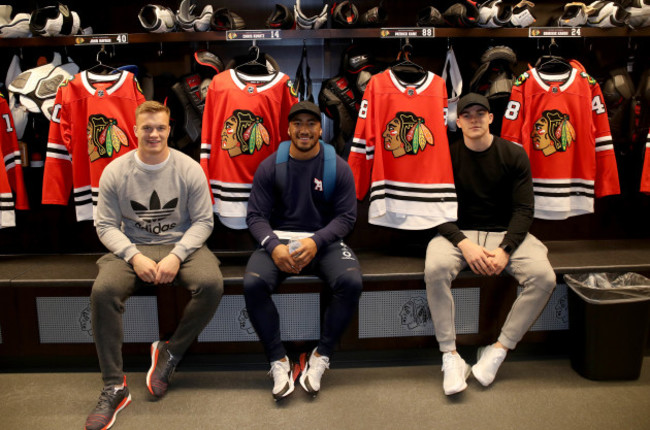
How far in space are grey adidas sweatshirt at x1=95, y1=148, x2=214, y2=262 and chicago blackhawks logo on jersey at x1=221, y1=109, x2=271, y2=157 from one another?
299 millimetres

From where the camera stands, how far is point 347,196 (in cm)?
215

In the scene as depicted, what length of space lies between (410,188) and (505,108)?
32.6 inches

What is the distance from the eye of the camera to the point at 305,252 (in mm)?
1994

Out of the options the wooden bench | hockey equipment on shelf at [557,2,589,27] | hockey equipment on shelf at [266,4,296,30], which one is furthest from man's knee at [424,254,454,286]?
hockey equipment on shelf at [557,2,589,27]

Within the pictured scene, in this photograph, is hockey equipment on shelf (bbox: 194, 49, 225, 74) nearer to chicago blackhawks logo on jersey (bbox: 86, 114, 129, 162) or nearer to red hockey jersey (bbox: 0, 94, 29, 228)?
chicago blackhawks logo on jersey (bbox: 86, 114, 129, 162)

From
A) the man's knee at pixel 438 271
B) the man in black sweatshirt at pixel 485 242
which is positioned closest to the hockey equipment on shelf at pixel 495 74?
the man in black sweatshirt at pixel 485 242

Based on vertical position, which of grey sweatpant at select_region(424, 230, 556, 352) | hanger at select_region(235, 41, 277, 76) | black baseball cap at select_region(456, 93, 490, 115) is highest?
hanger at select_region(235, 41, 277, 76)

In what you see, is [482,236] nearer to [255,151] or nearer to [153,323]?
[255,151]

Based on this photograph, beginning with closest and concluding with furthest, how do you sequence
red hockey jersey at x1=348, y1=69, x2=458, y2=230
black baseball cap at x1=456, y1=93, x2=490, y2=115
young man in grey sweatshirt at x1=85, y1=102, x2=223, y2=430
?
young man in grey sweatshirt at x1=85, y1=102, x2=223, y2=430 < black baseball cap at x1=456, y1=93, x2=490, y2=115 < red hockey jersey at x1=348, y1=69, x2=458, y2=230

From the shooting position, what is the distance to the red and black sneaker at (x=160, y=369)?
1942 millimetres

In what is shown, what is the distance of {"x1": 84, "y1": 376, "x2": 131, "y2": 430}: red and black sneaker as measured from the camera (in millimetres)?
1737

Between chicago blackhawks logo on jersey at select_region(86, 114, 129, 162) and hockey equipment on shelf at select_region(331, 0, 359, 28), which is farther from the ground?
hockey equipment on shelf at select_region(331, 0, 359, 28)

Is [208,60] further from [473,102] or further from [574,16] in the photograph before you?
[574,16]

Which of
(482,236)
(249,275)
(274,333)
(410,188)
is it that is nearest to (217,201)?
(249,275)
